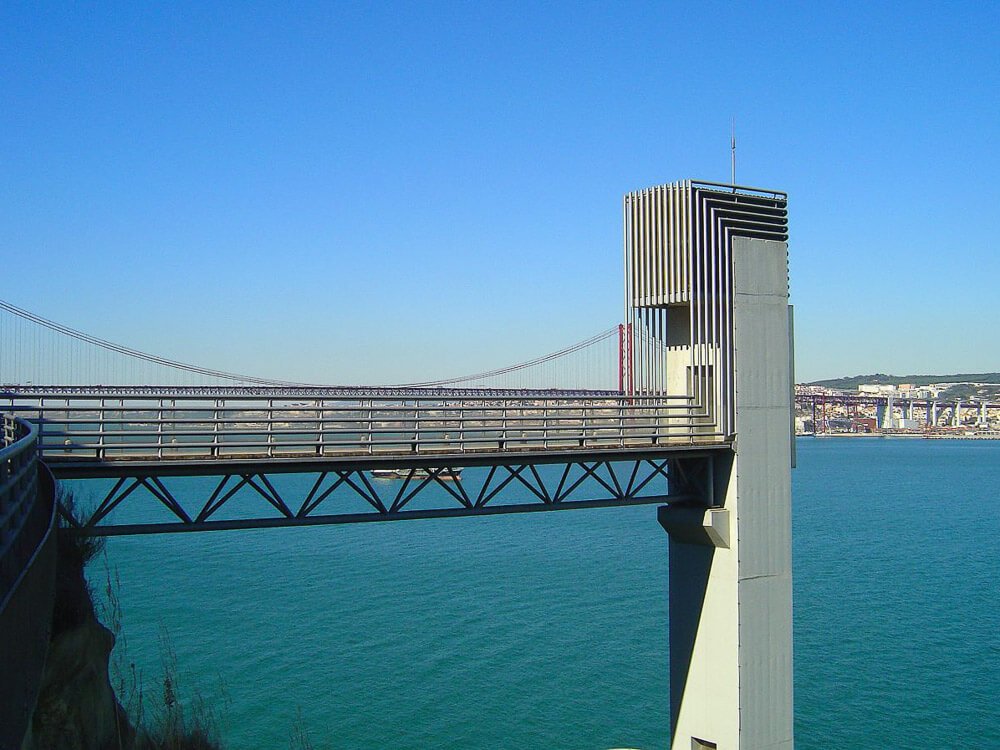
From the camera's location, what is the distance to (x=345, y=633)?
32.8 metres

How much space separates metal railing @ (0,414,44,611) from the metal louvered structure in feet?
37.9

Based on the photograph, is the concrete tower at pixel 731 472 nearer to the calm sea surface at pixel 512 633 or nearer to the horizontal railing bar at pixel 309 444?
the horizontal railing bar at pixel 309 444

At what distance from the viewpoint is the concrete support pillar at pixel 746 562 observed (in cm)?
1725

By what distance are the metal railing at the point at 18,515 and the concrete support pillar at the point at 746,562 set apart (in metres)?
11.2

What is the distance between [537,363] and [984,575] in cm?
4968

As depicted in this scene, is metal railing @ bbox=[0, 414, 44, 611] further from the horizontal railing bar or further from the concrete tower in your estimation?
the concrete tower

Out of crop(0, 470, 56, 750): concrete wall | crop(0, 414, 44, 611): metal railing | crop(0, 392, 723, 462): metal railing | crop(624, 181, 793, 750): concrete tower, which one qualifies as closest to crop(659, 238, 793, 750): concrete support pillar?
crop(624, 181, 793, 750): concrete tower

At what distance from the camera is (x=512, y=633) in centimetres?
3297

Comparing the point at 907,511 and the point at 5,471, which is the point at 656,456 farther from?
the point at 907,511

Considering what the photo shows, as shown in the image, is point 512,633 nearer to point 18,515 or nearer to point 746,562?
point 746,562

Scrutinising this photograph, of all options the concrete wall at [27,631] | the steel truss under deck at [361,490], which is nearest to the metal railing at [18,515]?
the concrete wall at [27,631]

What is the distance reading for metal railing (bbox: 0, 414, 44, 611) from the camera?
7.62 m

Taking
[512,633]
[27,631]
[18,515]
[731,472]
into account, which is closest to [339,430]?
[18,515]

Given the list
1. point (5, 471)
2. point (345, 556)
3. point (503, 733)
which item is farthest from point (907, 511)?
point (5, 471)
